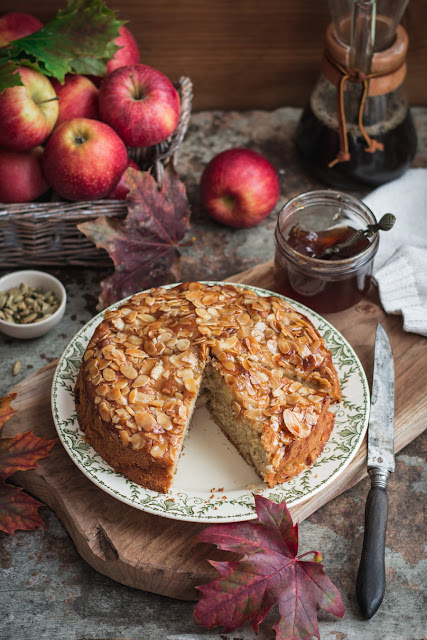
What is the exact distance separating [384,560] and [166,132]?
1759 millimetres

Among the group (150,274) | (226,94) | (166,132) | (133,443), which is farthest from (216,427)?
(226,94)

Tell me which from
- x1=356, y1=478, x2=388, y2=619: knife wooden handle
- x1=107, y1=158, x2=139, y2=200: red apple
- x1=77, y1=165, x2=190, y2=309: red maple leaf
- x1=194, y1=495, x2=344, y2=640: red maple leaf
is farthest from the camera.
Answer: x1=107, y1=158, x2=139, y2=200: red apple

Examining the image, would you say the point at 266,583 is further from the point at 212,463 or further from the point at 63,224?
the point at 63,224

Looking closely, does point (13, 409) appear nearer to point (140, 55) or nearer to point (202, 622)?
point (202, 622)

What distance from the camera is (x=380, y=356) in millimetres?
2490

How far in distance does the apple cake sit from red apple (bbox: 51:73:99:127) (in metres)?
0.89

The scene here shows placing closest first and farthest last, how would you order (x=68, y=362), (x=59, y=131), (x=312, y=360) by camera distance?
(x=312, y=360), (x=68, y=362), (x=59, y=131)

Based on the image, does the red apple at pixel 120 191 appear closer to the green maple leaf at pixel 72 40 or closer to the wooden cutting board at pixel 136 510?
the green maple leaf at pixel 72 40

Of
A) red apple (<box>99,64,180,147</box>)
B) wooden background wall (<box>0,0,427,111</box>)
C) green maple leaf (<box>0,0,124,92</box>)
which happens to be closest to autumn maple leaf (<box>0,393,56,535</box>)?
red apple (<box>99,64,180,147</box>)

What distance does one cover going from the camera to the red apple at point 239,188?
2.93 m

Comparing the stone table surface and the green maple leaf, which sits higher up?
the green maple leaf

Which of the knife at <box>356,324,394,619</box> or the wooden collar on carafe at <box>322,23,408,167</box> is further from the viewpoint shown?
the wooden collar on carafe at <box>322,23,408,167</box>

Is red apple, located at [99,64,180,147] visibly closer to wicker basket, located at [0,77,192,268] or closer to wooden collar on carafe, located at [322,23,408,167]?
wicker basket, located at [0,77,192,268]

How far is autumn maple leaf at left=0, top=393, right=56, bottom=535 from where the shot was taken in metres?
2.20
